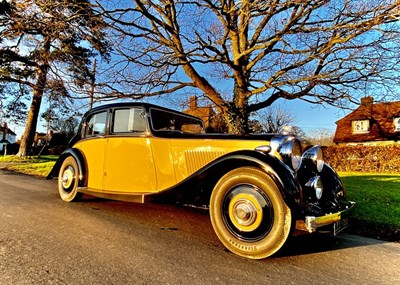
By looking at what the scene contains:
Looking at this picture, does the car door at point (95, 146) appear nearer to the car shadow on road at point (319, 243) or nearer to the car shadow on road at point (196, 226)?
the car shadow on road at point (196, 226)

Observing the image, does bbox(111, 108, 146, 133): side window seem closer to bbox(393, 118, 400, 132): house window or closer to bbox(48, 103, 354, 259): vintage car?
bbox(48, 103, 354, 259): vintage car

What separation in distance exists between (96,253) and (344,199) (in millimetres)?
3073

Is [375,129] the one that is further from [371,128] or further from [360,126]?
[360,126]

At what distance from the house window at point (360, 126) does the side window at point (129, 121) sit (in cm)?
2788

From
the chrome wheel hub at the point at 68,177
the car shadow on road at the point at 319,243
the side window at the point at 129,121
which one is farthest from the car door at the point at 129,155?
the car shadow on road at the point at 319,243

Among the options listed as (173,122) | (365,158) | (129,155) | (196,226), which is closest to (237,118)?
(173,122)

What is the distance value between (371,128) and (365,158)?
13043 millimetres

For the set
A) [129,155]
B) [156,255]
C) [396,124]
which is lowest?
[156,255]

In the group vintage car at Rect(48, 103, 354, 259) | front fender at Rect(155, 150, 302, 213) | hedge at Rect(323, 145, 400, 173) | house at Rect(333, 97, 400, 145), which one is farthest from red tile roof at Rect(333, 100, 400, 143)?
front fender at Rect(155, 150, 302, 213)

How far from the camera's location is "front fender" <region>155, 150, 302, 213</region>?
2457mm

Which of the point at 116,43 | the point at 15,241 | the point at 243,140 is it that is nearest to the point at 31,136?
the point at 116,43

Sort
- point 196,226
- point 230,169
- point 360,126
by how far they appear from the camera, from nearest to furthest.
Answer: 1. point 230,169
2. point 196,226
3. point 360,126

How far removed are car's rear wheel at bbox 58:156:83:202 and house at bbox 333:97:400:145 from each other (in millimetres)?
23428

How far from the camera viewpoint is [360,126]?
1044 inches
